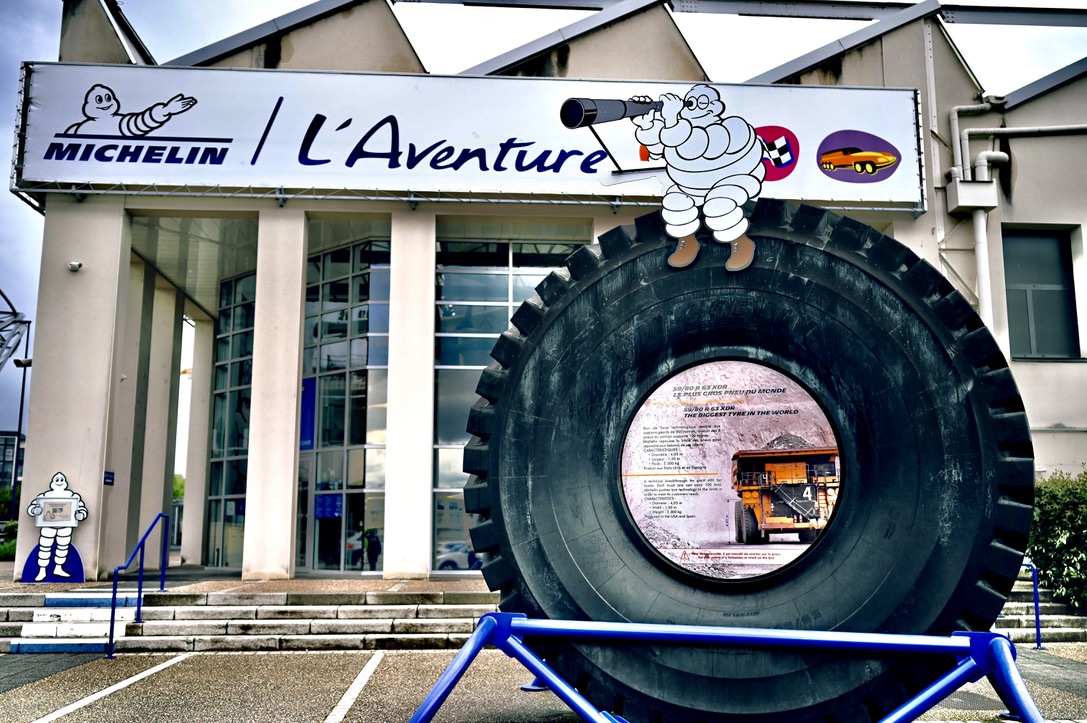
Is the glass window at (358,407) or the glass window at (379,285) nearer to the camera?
the glass window at (358,407)

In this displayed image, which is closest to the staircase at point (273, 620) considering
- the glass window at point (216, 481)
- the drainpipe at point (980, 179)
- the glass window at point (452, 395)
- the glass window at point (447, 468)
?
the glass window at point (447, 468)

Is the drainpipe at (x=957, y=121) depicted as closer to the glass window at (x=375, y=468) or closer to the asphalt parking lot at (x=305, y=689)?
the asphalt parking lot at (x=305, y=689)

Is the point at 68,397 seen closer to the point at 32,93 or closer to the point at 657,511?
the point at 32,93

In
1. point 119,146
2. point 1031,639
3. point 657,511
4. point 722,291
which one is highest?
point 119,146

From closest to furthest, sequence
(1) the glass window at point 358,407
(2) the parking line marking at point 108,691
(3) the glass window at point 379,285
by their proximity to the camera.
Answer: (2) the parking line marking at point 108,691 → (1) the glass window at point 358,407 → (3) the glass window at point 379,285

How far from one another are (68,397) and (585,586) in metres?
13.7

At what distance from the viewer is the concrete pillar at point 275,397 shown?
46.3 ft

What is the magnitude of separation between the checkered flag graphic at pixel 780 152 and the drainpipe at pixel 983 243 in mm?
3575

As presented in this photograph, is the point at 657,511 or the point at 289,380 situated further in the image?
the point at 289,380

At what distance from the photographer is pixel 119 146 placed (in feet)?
48.2

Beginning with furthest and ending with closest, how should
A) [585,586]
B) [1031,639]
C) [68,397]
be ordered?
[68,397]
[1031,639]
[585,586]

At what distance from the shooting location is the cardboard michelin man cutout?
14.0 meters

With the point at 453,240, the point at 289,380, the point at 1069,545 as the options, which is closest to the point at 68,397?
the point at 289,380

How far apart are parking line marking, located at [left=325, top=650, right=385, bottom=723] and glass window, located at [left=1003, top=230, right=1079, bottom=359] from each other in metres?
13.2
